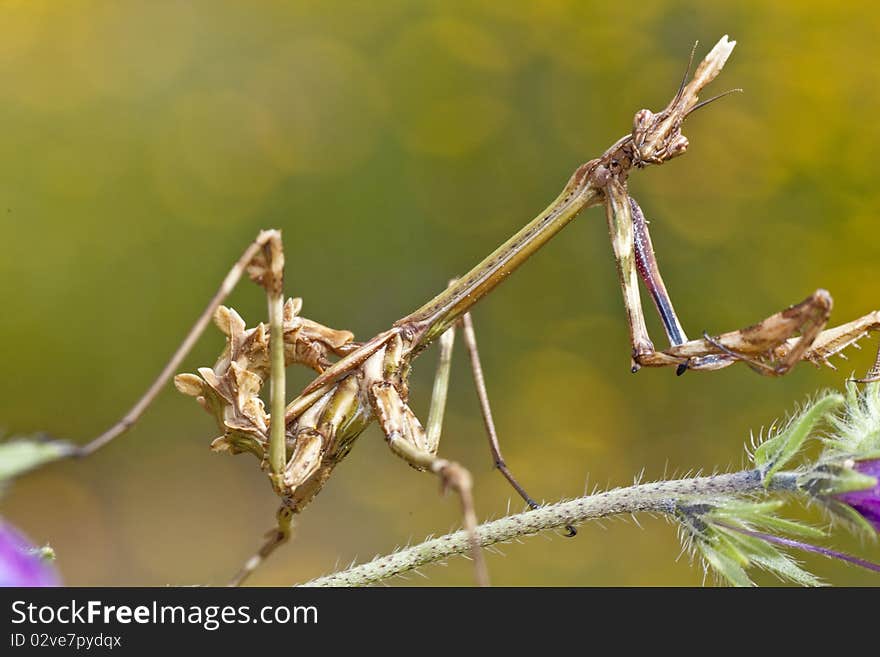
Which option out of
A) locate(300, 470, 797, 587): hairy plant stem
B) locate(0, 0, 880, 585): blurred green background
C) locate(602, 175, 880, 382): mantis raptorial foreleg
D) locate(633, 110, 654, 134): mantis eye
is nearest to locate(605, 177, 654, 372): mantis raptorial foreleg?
locate(602, 175, 880, 382): mantis raptorial foreleg

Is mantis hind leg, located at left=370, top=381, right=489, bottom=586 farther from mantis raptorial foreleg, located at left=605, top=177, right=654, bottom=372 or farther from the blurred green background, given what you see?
the blurred green background

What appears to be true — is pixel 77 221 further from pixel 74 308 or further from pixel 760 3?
pixel 760 3

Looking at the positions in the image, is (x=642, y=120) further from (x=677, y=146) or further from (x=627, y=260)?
(x=627, y=260)

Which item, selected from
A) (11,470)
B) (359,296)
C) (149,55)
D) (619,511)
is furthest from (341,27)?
(11,470)

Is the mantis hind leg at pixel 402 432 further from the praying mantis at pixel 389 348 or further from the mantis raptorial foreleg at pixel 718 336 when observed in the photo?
the mantis raptorial foreleg at pixel 718 336

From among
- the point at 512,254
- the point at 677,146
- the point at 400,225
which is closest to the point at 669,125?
the point at 677,146
